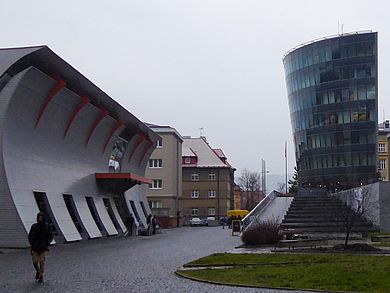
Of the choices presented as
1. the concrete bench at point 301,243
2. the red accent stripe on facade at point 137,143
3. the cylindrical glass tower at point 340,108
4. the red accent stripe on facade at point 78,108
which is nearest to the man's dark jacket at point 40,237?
the concrete bench at point 301,243

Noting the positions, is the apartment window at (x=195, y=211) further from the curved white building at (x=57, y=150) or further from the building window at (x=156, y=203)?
the curved white building at (x=57, y=150)

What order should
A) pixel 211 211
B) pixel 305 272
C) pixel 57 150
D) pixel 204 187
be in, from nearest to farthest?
pixel 305 272 < pixel 57 150 < pixel 211 211 < pixel 204 187

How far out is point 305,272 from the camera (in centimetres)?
1519

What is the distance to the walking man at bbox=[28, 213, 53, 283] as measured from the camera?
15.4 meters

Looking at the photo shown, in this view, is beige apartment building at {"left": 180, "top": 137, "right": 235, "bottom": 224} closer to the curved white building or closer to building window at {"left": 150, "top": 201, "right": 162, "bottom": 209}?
building window at {"left": 150, "top": 201, "right": 162, "bottom": 209}

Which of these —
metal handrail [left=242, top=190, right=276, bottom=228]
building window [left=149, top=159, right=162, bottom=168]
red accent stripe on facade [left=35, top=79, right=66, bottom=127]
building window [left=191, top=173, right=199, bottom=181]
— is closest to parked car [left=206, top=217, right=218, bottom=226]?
building window [left=191, top=173, right=199, bottom=181]

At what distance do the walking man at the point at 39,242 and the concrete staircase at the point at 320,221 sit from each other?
68.6 ft

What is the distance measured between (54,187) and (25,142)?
4.50 meters

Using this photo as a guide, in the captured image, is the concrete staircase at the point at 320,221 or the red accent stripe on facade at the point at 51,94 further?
the concrete staircase at the point at 320,221

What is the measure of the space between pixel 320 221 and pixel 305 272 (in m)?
26.7

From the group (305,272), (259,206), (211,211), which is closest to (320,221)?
(259,206)

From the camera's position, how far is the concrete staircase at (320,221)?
120ft

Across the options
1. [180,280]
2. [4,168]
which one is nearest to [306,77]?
[4,168]

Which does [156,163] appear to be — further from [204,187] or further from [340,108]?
[340,108]
